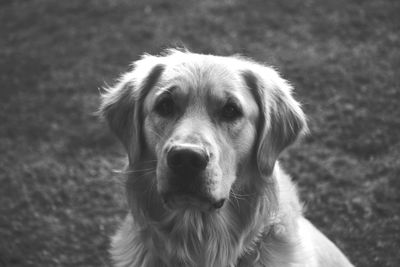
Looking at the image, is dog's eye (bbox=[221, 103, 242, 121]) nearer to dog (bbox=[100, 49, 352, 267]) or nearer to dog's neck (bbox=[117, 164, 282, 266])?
dog (bbox=[100, 49, 352, 267])

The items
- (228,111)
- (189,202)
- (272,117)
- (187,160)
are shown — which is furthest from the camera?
(272,117)

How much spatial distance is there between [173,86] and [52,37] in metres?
7.09

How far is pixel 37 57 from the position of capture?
8.98 m

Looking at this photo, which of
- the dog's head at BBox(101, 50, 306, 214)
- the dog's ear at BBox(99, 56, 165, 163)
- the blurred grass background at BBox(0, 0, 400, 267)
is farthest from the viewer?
the blurred grass background at BBox(0, 0, 400, 267)

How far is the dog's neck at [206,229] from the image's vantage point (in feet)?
10.8

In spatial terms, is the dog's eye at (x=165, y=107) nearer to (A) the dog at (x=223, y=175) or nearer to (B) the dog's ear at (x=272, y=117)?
(A) the dog at (x=223, y=175)

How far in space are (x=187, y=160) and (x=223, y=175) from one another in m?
0.33

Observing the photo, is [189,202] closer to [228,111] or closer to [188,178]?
[188,178]

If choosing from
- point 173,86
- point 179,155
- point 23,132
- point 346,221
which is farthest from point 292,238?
point 23,132

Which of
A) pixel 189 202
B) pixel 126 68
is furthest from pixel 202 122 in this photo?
pixel 126 68

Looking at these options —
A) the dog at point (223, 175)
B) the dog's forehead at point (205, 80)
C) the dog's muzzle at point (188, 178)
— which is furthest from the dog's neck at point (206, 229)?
the dog's forehead at point (205, 80)

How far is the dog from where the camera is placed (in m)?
3.25

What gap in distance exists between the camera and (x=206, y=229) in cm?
335

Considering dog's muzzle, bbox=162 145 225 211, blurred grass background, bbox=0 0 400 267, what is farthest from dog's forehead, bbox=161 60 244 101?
blurred grass background, bbox=0 0 400 267
